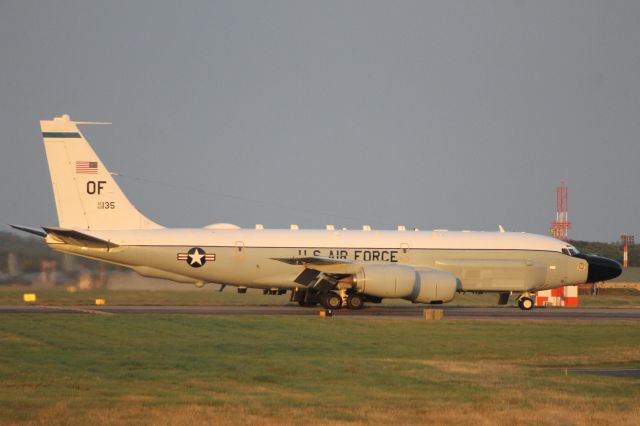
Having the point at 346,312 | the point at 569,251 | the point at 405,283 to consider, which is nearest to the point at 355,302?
Answer: the point at 346,312

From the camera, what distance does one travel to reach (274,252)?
4288 centimetres

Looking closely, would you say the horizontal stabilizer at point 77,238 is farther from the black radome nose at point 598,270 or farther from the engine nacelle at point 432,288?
the black radome nose at point 598,270

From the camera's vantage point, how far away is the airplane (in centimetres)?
4119

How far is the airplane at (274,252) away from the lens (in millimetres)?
41188

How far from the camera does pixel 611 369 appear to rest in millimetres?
22484

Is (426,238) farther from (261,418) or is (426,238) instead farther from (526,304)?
(261,418)

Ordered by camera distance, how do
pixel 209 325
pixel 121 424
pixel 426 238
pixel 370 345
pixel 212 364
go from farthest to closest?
pixel 426 238 < pixel 209 325 < pixel 370 345 < pixel 212 364 < pixel 121 424

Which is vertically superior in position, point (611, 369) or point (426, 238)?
point (426, 238)

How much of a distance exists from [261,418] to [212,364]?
6.79 metres

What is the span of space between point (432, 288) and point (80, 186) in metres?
15.5

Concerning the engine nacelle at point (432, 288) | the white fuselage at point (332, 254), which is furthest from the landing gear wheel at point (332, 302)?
the engine nacelle at point (432, 288)

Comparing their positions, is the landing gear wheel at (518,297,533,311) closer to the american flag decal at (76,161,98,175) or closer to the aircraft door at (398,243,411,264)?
the aircraft door at (398,243,411,264)

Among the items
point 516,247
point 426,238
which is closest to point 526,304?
point 516,247

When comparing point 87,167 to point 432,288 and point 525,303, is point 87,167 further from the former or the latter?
point 525,303
